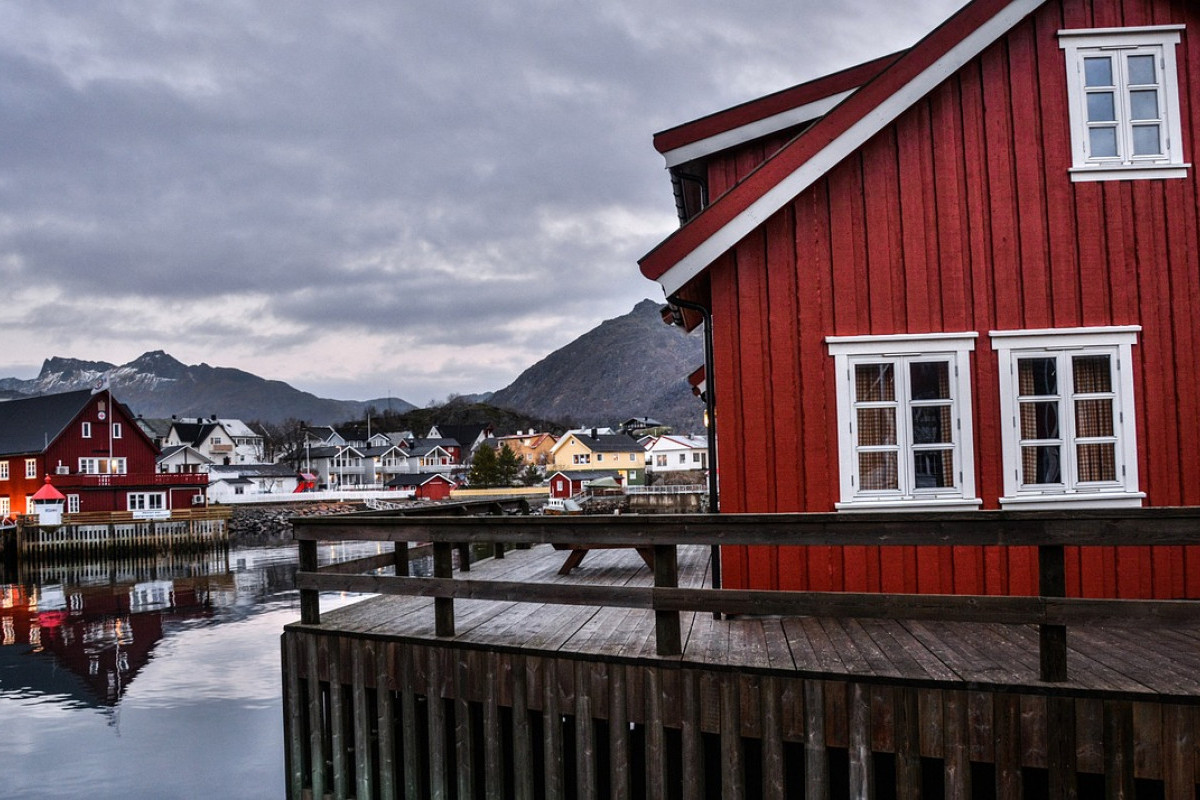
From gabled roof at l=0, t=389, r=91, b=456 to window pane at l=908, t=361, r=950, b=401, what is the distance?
202 feet

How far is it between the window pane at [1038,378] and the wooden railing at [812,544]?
2.66 metres

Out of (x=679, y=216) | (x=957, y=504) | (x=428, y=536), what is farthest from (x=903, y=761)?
(x=679, y=216)

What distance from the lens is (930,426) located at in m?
8.41

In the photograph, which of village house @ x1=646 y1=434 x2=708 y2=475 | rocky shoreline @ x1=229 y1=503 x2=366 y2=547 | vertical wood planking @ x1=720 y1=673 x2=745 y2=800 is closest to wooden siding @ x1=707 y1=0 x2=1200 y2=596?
vertical wood planking @ x1=720 y1=673 x2=745 y2=800

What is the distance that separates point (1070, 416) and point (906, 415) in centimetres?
149

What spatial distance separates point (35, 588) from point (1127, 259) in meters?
39.9

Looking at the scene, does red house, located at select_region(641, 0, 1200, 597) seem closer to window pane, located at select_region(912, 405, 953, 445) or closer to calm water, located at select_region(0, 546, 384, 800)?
window pane, located at select_region(912, 405, 953, 445)

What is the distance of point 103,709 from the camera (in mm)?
17500

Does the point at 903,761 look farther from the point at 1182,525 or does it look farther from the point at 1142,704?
the point at 1182,525

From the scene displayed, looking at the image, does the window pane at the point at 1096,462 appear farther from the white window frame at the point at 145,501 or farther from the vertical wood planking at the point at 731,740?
the white window frame at the point at 145,501

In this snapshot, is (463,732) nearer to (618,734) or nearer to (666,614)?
(618,734)

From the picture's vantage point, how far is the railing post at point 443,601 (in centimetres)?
739

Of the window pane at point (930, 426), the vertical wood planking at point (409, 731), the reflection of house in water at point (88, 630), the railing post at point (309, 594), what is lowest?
the reflection of house in water at point (88, 630)

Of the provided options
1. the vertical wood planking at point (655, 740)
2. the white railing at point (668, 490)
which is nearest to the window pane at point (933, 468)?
the vertical wood planking at point (655, 740)
